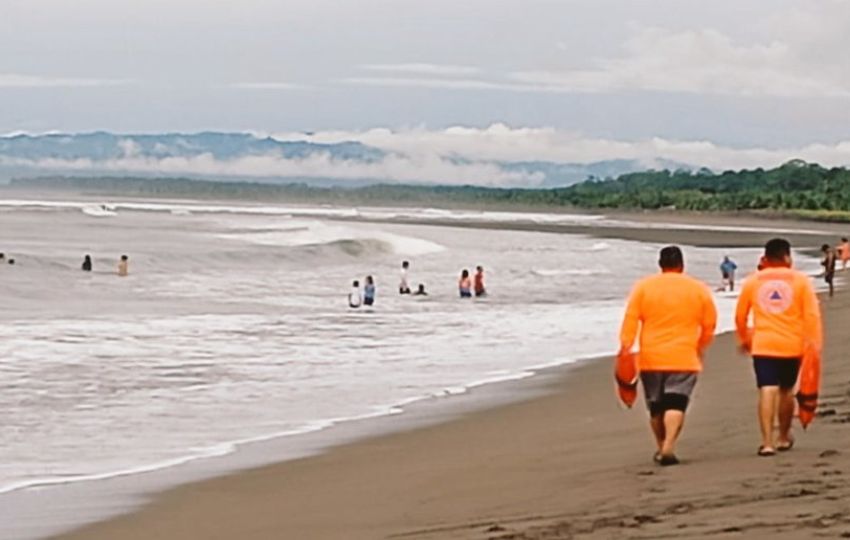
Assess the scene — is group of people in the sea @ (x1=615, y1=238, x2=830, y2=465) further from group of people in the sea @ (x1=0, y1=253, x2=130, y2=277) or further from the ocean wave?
the ocean wave

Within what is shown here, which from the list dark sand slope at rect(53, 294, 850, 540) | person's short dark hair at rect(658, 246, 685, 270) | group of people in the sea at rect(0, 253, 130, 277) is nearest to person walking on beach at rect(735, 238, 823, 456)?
dark sand slope at rect(53, 294, 850, 540)

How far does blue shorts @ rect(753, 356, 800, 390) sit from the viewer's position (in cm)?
941

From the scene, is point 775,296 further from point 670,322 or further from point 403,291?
point 403,291

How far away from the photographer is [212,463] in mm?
11398

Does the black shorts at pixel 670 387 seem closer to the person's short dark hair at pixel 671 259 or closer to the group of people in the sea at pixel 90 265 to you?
the person's short dark hair at pixel 671 259

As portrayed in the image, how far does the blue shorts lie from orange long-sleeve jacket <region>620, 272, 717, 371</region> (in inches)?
16.6

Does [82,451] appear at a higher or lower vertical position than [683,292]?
lower

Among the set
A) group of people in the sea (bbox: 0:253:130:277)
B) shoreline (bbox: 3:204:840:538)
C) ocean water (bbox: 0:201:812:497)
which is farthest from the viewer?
group of people in the sea (bbox: 0:253:130:277)

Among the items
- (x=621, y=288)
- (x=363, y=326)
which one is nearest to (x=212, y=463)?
(x=363, y=326)

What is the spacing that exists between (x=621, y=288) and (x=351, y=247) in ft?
79.6

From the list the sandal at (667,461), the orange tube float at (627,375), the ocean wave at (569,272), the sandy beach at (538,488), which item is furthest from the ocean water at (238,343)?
the sandal at (667,461)

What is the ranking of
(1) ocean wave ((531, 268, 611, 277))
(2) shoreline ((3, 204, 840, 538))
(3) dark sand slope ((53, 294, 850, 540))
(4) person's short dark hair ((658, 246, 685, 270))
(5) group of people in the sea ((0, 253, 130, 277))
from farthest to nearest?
1. (1) ocean wave ((531, 268, 611, 277))
2. (5) group of people in the sea ((0, 253, 130, 277))
3. (2) shoreline ((3, 204, 840, 538))
4. (4) person's short dark hair ((658, 246, 685, 270))
5. (3) dark sand slope ((53, 294, 850, 540))

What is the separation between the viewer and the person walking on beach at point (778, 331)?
9.31 metres

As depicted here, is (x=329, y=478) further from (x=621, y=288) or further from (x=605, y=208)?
(x=605, y=208)
